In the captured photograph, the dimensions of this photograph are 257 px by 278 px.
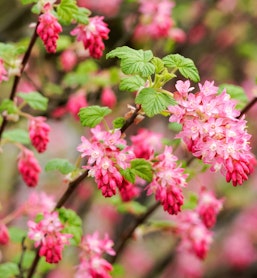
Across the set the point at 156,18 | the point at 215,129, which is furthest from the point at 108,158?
the point at 156,18

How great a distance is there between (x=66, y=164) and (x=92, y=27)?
1.81ft

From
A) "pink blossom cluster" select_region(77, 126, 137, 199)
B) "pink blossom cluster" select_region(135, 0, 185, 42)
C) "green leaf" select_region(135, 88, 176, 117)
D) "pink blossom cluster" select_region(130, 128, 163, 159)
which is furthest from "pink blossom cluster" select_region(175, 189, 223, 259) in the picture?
"pink blossom cluster" select_region(135, 0, 185, 42)

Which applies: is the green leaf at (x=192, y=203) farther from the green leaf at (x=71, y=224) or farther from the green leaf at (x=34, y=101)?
the green leaf at (x=34, y=101)

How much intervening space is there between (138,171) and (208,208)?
922mm

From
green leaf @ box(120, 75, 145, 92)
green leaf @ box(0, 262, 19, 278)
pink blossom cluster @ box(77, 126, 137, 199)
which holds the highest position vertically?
green leaf @ box(120, 75, 145, 92)

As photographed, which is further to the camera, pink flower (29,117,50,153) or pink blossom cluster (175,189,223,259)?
pink blossom cluster (175,189,223,259)

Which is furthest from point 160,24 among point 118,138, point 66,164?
point 118,138

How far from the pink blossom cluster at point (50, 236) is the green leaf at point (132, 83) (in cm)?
61

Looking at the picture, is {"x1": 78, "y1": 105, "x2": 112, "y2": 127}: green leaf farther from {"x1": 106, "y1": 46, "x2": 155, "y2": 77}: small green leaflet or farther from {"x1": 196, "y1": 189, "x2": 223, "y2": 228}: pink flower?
{"x1": 196, "y1": 189, "x2": 223, "y2": 228}: pink flower

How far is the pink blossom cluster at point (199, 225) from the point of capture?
2.96 metres

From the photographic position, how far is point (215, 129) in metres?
1.96

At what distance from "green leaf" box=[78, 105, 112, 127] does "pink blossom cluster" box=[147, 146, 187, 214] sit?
262 mm

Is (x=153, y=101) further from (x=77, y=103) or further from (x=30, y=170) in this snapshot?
(x=77, y=103)

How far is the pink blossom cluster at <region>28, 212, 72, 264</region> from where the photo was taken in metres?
2.26
